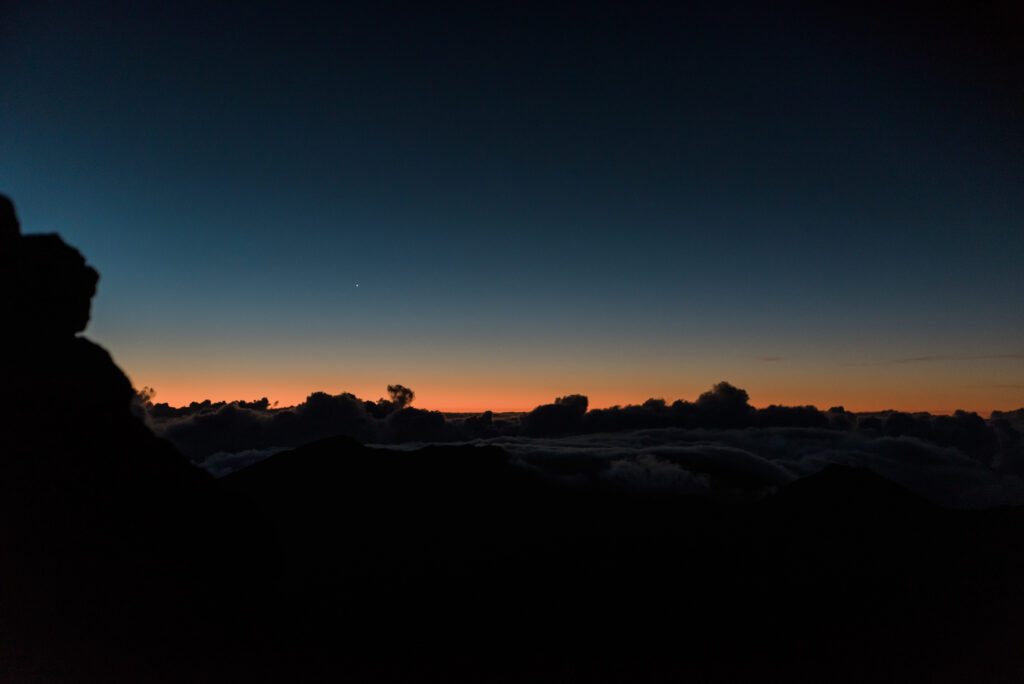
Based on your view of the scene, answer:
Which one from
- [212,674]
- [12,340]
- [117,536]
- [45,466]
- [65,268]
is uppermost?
[65,268]

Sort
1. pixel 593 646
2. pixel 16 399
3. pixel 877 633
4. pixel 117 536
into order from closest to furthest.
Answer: pixel 16 399, pixel 117 536, pixel 593 646, pixel 877 633

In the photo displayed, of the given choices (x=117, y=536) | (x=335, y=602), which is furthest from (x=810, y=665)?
(x=117, y=536)

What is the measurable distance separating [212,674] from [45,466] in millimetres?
18858

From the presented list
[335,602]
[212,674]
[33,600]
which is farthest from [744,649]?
Result: [33,600]

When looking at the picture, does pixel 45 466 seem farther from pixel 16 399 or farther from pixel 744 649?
pixel 744 649

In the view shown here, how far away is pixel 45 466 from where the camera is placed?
31.3 meters

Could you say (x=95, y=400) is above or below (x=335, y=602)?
above

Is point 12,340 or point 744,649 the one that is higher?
point 12,340

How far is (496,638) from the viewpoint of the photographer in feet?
532

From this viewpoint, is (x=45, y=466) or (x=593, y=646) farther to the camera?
(x=593, y=646)

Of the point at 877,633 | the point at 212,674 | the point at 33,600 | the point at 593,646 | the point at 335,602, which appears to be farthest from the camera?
the point at 877,633

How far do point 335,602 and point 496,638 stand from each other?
166ft

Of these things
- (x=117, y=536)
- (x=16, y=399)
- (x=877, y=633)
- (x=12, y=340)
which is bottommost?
(x=877, y=633)

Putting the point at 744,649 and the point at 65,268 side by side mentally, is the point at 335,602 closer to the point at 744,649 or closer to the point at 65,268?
the point at 744,649
